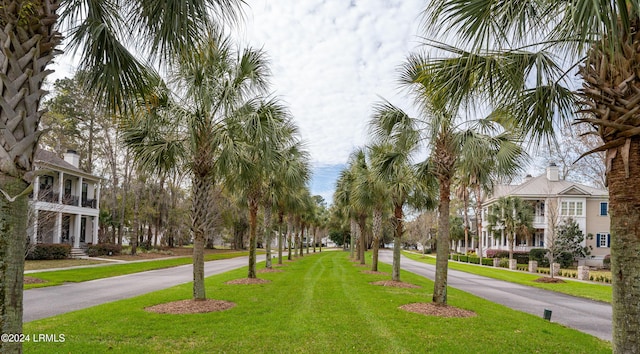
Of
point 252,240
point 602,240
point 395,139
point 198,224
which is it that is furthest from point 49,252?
point 602,240

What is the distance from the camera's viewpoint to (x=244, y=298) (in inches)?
492

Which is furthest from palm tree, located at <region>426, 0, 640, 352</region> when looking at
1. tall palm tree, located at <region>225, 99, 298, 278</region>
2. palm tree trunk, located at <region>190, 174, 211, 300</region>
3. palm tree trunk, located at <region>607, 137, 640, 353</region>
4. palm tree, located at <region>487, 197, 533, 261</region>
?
palm tree, located at <region>487, 197, 533, 261</region>

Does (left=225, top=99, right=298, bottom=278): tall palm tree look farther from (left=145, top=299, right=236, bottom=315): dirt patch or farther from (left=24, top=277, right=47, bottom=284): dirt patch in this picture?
(left=24, top=277, right=47, bottom=284): dirt patch

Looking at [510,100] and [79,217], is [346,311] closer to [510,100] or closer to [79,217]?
[510,100]

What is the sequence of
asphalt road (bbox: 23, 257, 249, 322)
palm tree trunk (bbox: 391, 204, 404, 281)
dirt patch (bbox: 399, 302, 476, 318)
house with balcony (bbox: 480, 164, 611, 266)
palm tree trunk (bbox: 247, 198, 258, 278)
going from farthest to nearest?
house with balcony (bbox: 480, 164, 611, 266) < palm tree trunk (bbox: 247, 198, 258, 278) < palm tree trunk (bbox: 391, 204, 404, 281) < asphalt road (bbox: 23, 257, 249, 322) < dirt patch (bbox: 399, 302, 476, 318)

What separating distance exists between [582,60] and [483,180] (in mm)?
7428

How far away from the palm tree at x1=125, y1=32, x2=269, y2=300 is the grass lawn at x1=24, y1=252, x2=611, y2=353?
2.43 m

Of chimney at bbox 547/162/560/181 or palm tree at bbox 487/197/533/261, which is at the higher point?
chimney at bbox 547/162/560/181

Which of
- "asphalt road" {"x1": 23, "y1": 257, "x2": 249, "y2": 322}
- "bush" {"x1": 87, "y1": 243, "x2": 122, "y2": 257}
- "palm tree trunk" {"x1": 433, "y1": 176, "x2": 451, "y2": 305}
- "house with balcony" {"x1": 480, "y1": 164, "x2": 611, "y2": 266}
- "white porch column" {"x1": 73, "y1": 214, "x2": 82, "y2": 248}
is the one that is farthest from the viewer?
"house with balcony" {"x1": 480, "y1": 164, "x2": 611, "y2": 266}

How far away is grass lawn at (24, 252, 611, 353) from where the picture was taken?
7090mm

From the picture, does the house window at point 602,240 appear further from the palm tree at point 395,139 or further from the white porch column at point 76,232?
the white porch column at point 76,232

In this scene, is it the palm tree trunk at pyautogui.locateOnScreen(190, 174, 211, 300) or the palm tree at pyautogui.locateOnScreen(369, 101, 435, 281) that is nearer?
the palm tree trunk at pyautogui.locateOnScreen(190, 174, 211, 300)

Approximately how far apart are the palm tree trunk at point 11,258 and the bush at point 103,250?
33585 mm

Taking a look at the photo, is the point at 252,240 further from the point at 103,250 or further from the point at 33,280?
the point at 103,250
